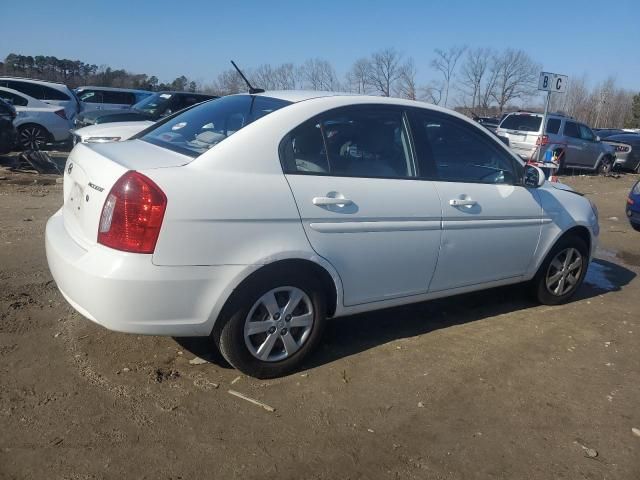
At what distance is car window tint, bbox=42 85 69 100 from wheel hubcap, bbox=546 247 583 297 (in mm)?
13869

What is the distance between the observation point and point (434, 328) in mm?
4500

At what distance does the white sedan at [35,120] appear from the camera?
1362 cm

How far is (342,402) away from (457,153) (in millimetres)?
2026

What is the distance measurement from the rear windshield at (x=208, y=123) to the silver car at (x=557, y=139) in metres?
12.5

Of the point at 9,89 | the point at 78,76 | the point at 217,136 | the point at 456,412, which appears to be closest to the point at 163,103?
the point at 9,89

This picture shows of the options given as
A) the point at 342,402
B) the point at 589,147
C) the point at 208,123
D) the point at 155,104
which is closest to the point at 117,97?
the point at 155,104

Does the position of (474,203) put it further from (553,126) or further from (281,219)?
(553,126)

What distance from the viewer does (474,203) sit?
416cm

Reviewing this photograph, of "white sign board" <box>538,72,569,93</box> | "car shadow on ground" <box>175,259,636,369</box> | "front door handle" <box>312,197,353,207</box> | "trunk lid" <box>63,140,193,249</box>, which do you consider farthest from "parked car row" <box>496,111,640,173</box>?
"trunk lid" <box>63,140,193,249</box>

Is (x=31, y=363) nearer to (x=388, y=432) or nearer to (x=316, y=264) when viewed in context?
(x=316, y=264)

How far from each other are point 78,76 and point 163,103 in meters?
39.3

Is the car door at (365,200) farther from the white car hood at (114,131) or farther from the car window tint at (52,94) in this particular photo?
the car window tint at (52,94)

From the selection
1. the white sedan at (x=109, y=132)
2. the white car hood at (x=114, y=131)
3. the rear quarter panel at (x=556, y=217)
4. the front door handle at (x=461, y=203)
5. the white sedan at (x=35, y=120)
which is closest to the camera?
the front door handle at (x=461, y=203)

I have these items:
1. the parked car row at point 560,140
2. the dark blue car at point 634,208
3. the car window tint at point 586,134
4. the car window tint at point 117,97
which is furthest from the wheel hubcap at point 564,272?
the car window tint at point 117,97
